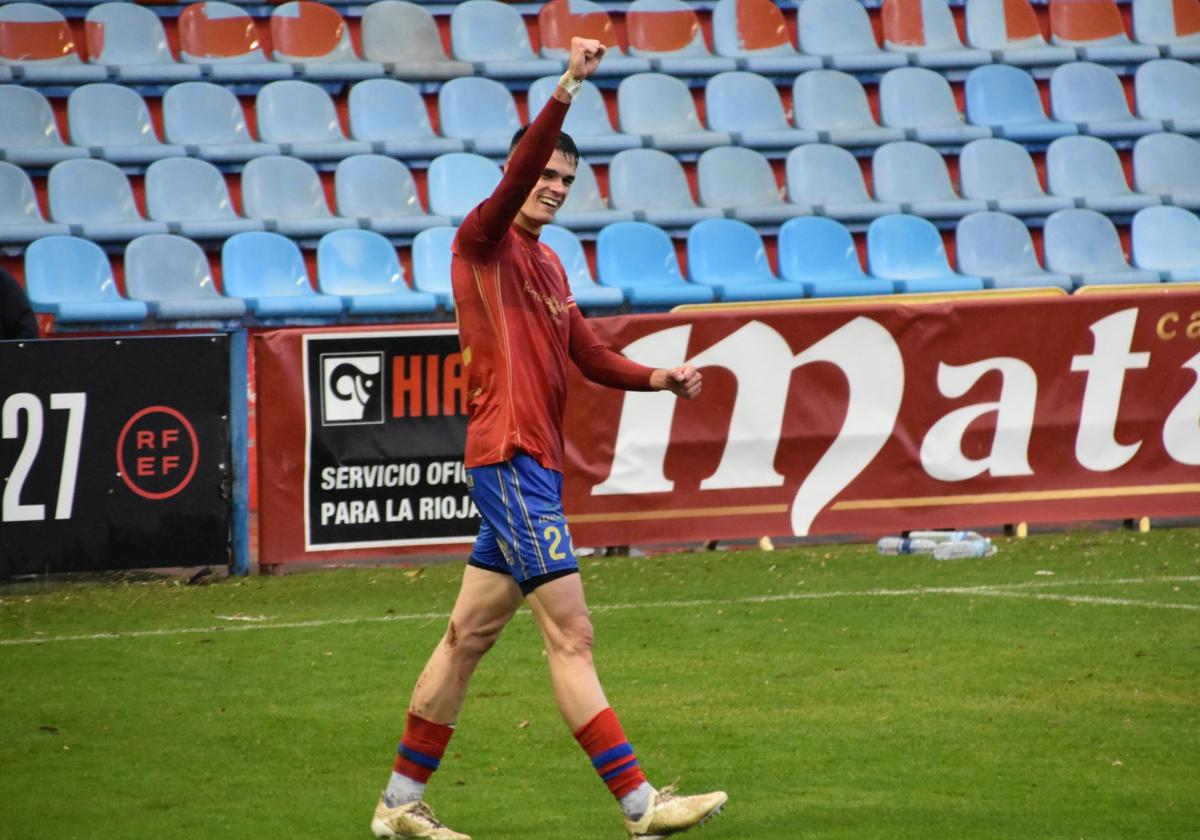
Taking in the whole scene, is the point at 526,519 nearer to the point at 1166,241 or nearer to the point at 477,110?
the point at 477,110

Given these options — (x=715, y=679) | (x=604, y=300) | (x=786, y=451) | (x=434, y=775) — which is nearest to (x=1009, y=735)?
(x=715, y=679)

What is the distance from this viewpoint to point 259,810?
5.59 metres

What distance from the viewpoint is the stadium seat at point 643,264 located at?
14484 millimetres

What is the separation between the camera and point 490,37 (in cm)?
1678

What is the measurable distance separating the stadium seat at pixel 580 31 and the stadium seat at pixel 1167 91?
517 cm

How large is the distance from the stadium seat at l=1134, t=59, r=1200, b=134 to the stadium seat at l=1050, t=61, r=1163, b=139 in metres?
0.22

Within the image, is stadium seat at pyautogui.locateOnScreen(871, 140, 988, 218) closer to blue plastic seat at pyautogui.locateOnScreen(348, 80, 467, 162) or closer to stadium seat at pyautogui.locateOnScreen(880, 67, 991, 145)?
stadium seat at pyautogui.locateOnScreen(880, 67, 991, 145)

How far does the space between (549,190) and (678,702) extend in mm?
2762

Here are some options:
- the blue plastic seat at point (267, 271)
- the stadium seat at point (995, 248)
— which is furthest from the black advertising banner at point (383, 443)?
the stadium seat at point (995, 248)

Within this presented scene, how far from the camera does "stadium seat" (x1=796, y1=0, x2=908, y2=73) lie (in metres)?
17.5

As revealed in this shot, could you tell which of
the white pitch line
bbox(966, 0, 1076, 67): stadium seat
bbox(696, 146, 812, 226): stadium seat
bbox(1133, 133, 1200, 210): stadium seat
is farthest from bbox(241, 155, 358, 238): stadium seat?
bbox(1133, 133, 1200, 210): stadium seat

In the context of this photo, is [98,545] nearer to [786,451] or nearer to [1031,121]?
[786,451]

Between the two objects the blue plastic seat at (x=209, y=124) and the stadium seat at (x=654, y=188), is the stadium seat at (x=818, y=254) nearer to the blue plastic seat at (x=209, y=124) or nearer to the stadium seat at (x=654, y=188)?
the stadium seat at (x=654, y=188)

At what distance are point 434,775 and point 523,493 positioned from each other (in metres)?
1.47
